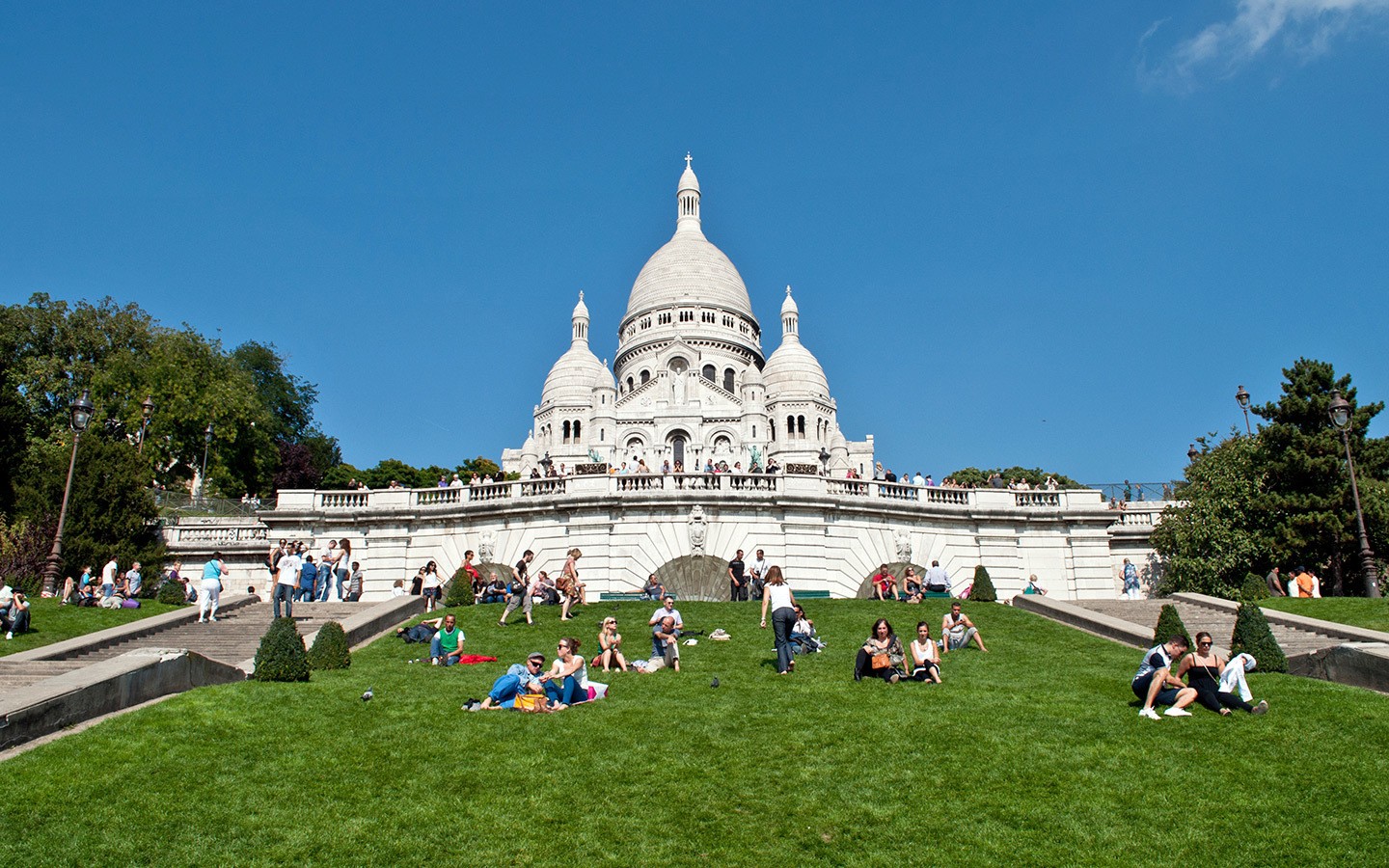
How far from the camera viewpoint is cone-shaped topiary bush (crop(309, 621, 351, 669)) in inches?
648

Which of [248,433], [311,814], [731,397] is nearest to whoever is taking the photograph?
[311,814]

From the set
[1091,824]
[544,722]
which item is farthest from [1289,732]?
[544,722]

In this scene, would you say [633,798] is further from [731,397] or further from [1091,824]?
[731,397]

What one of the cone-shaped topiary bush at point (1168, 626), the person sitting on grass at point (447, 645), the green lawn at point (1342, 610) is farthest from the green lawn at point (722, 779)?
the green lawn at point (1342, 610)

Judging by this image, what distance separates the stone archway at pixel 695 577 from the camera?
29156 mm

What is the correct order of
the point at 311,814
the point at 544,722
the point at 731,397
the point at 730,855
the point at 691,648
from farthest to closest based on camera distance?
the point at 731,397
the point at 691,648
the point at 544,722
the point at 311,814
the point at 730,855

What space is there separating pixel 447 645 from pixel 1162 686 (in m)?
10.3

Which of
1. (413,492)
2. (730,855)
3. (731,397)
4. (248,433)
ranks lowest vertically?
(730,855)

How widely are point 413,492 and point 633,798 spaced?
2267 centimetres

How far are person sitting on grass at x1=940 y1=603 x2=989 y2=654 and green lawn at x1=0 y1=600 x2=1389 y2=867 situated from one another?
9.90ft

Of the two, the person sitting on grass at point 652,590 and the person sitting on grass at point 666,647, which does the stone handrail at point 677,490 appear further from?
the person sitting on grass at point 666,647

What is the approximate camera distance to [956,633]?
18.1 m

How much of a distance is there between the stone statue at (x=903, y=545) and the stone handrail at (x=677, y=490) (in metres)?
0.94

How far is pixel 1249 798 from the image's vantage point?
9.90 metres
